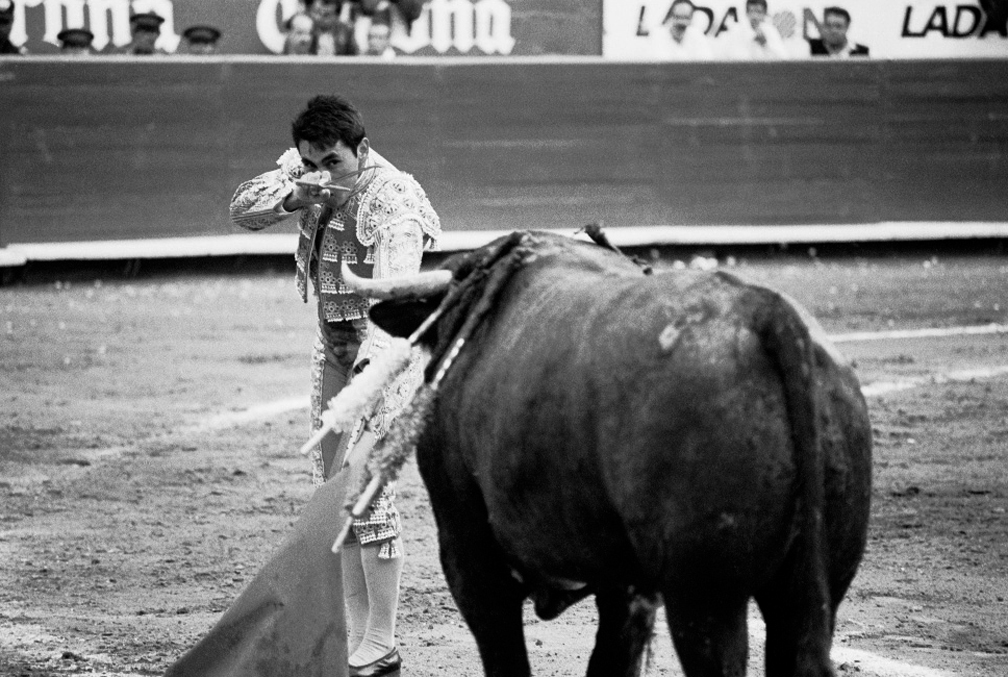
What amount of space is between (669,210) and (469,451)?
9096 mm

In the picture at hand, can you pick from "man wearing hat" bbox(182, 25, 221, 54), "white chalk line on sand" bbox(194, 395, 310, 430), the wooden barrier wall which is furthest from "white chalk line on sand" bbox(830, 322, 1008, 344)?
"man wearing hat" bbox(182, 25, 221, 54)

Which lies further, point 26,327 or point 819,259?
point 819,259

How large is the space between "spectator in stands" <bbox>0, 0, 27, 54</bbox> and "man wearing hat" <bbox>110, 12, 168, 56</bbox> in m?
0.74

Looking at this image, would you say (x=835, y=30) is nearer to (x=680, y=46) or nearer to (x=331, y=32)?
(x=680, y=46)

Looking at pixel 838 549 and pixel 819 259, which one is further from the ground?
pixel 838 549

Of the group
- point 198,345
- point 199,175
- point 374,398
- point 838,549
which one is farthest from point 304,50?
point 838,549

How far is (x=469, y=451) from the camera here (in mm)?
2986

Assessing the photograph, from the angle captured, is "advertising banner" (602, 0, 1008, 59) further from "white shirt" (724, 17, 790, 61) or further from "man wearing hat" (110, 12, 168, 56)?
"man wearing hat" (110, 12, 168, 56)

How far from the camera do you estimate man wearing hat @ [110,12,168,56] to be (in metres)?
11.2

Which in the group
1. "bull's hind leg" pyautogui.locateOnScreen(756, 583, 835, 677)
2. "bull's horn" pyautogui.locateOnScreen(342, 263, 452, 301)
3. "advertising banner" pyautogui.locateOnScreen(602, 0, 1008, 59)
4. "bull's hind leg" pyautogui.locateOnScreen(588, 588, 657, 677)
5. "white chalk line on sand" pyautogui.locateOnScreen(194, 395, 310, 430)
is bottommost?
"white chalk line on sand" pyautogui.locateOnScreen(194, 395, 310, 430)

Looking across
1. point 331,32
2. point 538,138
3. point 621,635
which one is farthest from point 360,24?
point 621,635

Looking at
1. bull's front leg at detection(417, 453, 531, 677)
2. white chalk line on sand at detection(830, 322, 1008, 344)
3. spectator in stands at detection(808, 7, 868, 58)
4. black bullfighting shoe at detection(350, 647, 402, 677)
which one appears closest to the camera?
bull's front leg at detection(417, 453, 531, 677)

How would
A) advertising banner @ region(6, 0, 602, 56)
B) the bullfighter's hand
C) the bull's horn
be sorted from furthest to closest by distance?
advertising banner @ region(6, 0, 602, 56) < the bullfighter's hand < the bull's horn

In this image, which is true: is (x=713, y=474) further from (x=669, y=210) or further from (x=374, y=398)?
(x=669, y=210)
